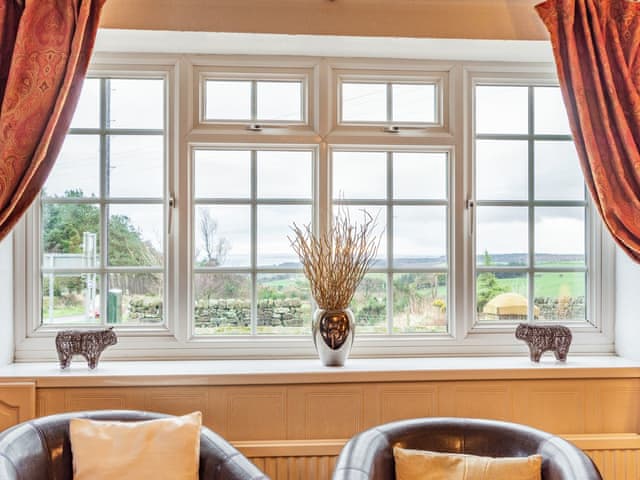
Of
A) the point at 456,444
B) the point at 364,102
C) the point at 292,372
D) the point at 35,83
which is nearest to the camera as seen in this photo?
the point at 456,444

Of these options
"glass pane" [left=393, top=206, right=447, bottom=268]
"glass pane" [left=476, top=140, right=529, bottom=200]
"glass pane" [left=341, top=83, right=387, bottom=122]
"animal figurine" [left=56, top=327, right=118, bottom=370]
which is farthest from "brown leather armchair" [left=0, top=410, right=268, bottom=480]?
"glass pane" [left=476, top=140, right=529, bottom=200]

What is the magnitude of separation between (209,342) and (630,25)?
2261mm

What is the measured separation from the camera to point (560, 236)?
2.55 m

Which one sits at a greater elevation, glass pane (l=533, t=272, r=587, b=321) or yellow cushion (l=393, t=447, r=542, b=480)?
glass pane (l=533, t=272, r=587, b=321)

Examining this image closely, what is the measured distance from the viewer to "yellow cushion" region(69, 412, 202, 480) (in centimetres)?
165

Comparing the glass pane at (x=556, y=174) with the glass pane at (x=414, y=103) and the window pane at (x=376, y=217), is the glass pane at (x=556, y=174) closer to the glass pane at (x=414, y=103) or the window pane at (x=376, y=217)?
the glass pane at (x=414, y=103)

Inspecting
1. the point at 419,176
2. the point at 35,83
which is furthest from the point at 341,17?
the point at 35,83

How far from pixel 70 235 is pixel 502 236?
2.06 metres

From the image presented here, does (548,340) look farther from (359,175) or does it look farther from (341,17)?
(341,17)

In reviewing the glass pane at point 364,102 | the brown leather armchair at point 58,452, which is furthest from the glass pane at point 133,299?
the glass pane at point 364,102

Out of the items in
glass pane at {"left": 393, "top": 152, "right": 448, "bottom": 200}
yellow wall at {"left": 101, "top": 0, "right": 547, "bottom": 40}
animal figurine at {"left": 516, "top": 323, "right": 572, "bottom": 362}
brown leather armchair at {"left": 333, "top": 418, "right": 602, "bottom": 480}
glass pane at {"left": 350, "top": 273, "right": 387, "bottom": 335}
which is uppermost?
yellow wall at {"left": 101, "top": 0, "right": 547, "bottom": 40}

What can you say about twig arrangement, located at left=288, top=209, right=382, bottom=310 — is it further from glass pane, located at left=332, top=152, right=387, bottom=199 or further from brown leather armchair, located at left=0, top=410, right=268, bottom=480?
brown leather armchair, located at left=0, top=410, right=268, bottom=480

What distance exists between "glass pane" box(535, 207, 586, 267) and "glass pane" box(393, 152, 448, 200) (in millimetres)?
513

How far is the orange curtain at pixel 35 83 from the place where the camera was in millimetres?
1944
